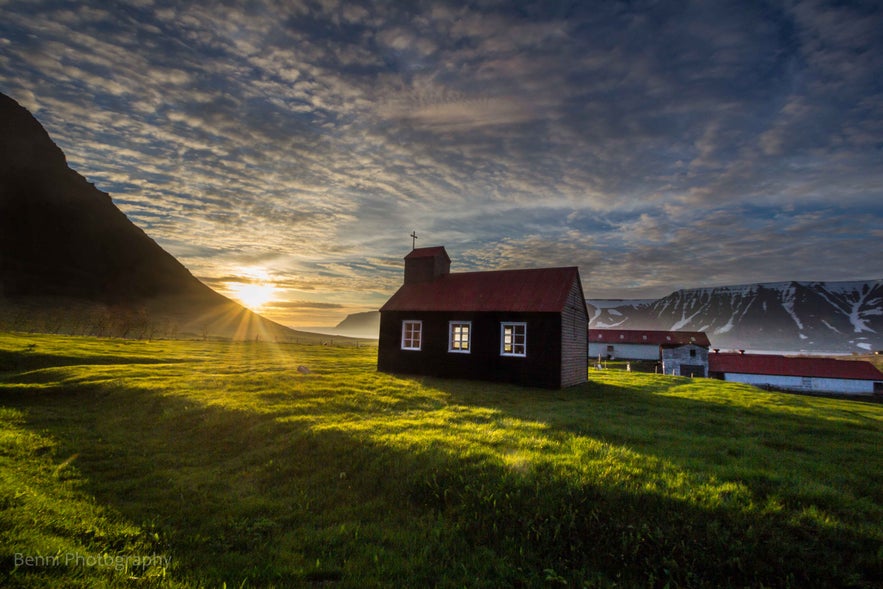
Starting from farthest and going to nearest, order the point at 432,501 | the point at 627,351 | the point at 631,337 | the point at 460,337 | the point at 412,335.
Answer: the point at 631,337 < the point at 627,351 < the point at 412,335 < the point at 460,337 < the point at 432,501

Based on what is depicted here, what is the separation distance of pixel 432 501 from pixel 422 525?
0.82 m

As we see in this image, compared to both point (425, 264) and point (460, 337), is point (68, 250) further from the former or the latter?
point (460, 337)

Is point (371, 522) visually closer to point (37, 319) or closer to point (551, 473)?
point (551, 473)

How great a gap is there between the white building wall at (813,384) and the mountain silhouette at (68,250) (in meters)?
168

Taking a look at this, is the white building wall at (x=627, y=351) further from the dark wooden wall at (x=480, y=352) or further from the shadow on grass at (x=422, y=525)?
the shadow on grass at (x=422, y=525)

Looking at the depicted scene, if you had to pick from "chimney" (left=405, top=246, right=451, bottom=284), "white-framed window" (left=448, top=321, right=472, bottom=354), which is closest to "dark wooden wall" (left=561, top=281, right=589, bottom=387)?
"white-framed window" (left=448, top=321, right=472, bottom=354)

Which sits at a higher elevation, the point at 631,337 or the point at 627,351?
the point at 631,337

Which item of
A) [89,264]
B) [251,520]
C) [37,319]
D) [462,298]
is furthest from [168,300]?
[251,520]

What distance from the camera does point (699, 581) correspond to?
4988 mm

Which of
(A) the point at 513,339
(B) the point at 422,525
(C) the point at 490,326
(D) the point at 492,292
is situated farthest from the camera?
(D) the point at 492,292

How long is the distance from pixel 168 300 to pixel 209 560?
214 m

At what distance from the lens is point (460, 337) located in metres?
25.0

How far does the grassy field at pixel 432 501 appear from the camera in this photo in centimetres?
507

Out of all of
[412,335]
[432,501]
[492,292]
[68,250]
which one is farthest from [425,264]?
[68,250]
